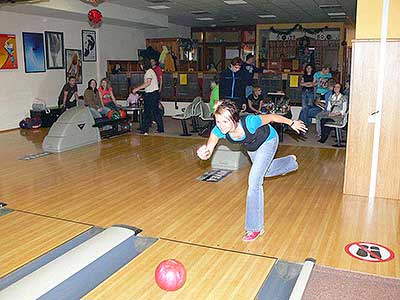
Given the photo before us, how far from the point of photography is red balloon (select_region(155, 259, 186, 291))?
2.61 m

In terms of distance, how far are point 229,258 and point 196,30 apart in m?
13.9

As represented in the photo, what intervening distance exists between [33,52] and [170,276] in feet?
27.4

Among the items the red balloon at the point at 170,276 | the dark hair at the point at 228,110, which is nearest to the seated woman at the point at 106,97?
the dark hair at the point at 228,110

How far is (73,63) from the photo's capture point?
10.8 m

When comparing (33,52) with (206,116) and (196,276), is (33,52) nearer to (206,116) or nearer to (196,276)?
(206,116)

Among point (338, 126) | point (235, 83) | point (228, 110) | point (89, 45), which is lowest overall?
point (338, 126)

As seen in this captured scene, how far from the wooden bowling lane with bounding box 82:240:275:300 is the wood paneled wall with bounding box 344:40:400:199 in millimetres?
1946

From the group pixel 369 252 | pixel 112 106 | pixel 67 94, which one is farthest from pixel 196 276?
pixel 67 94

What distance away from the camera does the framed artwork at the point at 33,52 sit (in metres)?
→ 9.45

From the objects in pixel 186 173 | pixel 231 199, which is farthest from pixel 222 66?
pixel 231 199

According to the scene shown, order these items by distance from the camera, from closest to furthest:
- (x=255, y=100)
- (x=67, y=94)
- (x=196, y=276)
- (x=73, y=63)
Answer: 1. (x=196, y=276)
2. (x=255, y=100)
3. (x=67, y=94)
4. (x=73, y=63)

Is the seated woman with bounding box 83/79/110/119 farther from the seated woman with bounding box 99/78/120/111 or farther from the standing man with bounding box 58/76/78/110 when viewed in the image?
the standing man with bounding box 58/76/78/110

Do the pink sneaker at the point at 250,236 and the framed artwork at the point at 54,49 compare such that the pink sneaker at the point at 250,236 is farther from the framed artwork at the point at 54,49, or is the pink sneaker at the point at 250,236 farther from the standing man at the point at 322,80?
the framed artwork at the point at 54,49

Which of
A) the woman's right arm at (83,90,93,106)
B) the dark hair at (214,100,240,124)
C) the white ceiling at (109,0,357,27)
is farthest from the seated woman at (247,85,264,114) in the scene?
the dark hair at (214,100,240,124)
